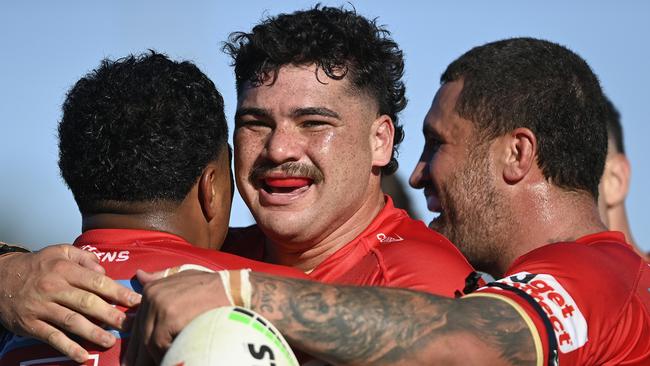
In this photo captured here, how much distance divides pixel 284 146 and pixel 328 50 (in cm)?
56

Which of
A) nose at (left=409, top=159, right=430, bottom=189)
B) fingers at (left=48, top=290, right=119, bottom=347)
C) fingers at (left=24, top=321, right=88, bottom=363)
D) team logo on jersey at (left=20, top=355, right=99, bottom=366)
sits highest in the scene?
nose at (left=409, top=159, right=430, bottom=189)

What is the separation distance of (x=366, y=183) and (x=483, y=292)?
1356 millimetres

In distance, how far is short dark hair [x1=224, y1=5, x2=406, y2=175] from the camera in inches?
186

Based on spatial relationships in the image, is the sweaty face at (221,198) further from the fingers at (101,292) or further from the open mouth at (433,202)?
the open mouth at (433,202)

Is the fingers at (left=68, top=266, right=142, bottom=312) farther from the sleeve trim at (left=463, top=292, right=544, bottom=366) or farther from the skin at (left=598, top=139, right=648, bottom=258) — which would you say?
the skin at (left=598, top=139, right=648, bottom=258)

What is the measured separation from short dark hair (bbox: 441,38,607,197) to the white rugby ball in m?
2.36

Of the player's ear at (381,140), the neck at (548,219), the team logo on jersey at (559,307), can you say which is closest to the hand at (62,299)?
the team logo on jersey at (559,307)

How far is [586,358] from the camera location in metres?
3.74

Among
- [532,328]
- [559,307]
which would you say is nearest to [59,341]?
[532,328]

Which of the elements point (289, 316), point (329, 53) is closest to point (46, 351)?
point (289, 316)

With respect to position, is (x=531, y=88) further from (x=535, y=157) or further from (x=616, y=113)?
(x=616, y=113)

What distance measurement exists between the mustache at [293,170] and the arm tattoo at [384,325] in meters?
1.21

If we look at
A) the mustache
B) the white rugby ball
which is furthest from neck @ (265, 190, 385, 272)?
the white rugby ball

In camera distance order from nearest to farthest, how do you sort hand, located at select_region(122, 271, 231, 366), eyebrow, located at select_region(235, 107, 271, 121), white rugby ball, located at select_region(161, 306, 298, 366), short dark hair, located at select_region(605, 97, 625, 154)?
white rugby ball, located at select_region(161, 306, 298, 366)
hand, located at select_region(122, 271, 231, 366)
eyebrow, located at select_region(235, 107, 271, 121)
short dark hair, located at select_region(605, 97, 625, 154)
